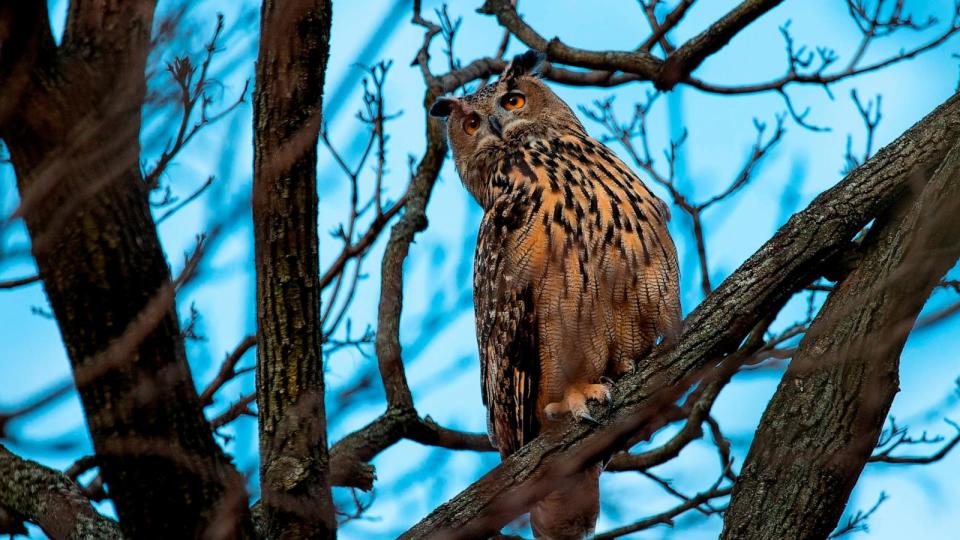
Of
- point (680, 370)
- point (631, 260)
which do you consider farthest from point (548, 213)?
point (680, 370)

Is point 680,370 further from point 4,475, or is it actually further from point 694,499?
point 4,475

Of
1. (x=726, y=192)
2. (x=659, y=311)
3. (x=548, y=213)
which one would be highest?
(x=726, y=192)

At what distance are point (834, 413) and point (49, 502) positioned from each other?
226 cm

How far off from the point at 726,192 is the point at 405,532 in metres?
2.11

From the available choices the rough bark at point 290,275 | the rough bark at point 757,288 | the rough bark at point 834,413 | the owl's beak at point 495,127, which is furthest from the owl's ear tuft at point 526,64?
the rough bark at point 290,275

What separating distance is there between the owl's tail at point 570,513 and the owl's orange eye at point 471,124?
62.6 inches

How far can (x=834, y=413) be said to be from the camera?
2.89 meters

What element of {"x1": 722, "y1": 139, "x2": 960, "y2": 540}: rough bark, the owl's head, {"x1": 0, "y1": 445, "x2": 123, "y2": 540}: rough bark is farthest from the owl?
{"x1": 0, "y1": 445, "x2": 123, "y2": 540}: rough bark

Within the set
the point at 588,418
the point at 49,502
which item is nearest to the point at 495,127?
the point at 588,418

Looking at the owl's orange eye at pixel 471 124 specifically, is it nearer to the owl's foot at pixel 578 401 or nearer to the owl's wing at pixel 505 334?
the owl's wing at pixel 505 334

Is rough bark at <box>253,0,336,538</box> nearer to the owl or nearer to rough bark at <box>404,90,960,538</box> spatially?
rough bark at <box>404,90,960,538</box>

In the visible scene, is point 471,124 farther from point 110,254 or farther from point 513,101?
point 110,254

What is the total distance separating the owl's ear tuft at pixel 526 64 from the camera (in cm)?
442

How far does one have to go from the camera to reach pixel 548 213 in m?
3.47
